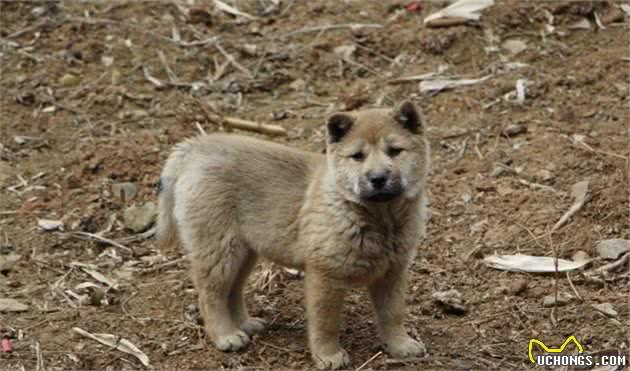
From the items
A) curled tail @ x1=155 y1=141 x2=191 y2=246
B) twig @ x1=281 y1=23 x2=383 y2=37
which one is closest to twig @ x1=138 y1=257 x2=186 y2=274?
curled tail @ x1=155 y1=141 x2=191 y2=246

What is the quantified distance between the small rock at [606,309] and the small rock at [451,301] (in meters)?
0.87

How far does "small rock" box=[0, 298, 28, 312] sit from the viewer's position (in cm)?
799

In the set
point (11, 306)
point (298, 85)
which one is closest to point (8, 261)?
point (11, 306)

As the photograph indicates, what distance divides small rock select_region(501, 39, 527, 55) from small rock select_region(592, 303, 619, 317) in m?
3.91

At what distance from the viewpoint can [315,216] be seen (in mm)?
7250

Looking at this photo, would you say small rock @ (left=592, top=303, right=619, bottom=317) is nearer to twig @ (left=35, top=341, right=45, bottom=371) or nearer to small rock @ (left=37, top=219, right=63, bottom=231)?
twig @ (left=35, top=341, right=45, bottom=371)

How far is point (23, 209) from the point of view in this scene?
9.37 metres

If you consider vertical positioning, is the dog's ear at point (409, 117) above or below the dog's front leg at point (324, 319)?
above

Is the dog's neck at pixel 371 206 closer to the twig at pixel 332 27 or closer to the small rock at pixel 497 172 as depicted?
the small rock at pixel 497 172

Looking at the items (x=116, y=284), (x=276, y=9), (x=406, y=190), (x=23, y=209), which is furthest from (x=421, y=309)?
(x=276, y=9)

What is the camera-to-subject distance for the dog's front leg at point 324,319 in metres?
7.13

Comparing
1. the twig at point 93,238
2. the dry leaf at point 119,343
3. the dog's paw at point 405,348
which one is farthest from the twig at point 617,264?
the twig at point 93,238

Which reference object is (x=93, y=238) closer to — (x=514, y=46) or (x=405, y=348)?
(x=405, y=348)

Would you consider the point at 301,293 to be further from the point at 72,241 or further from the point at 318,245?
the point at 72,241
